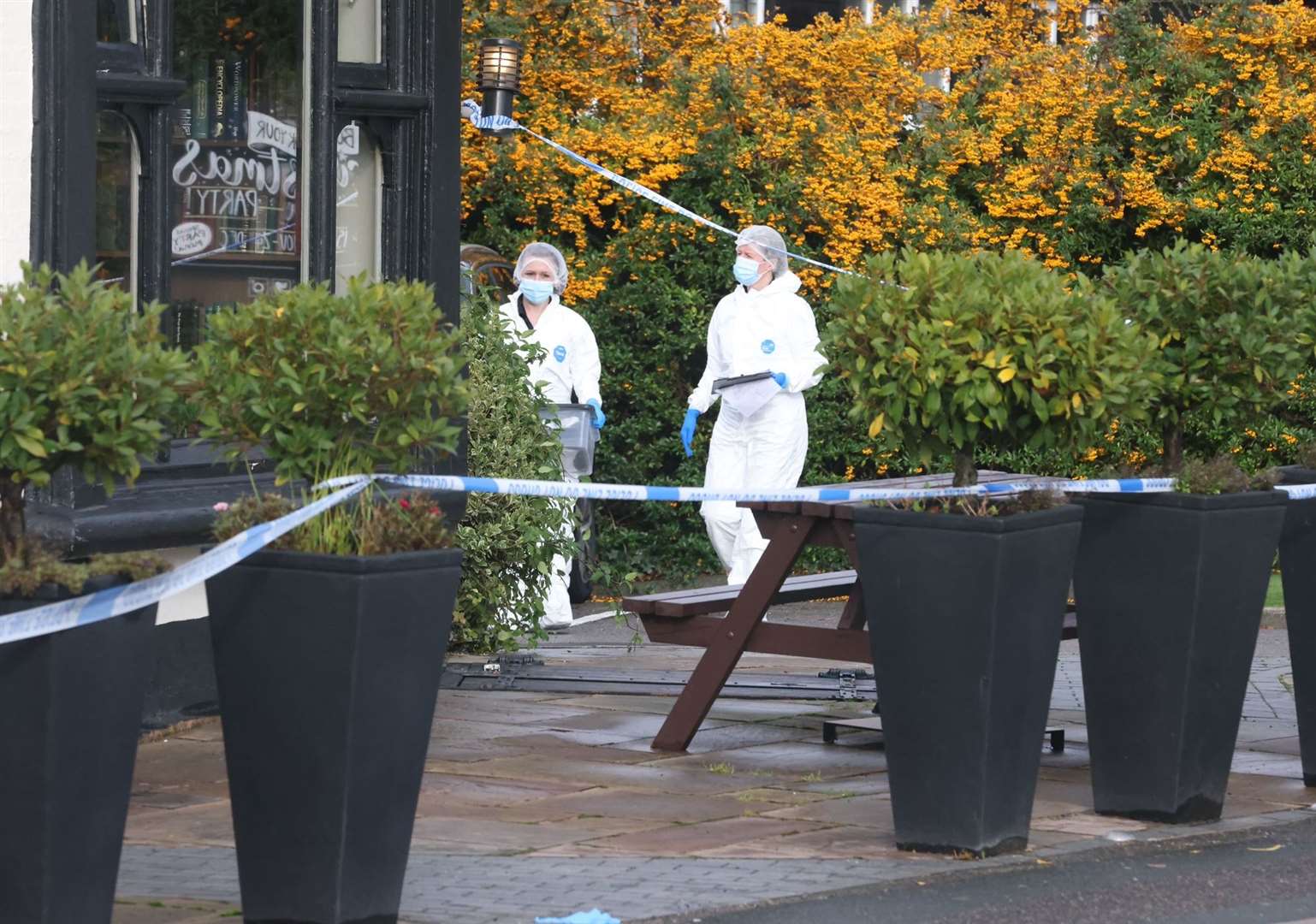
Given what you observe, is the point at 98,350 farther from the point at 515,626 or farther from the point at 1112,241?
the point at 1112,241

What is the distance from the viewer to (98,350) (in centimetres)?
435

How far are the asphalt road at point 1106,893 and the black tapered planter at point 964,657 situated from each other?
21 cm

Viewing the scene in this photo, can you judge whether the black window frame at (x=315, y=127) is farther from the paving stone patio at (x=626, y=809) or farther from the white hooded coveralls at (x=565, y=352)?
the white hooded coveralls at (x=565, y=352)

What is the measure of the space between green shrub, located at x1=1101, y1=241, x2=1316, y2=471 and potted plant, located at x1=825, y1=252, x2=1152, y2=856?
0.52 metres

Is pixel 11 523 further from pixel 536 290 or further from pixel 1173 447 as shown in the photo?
pixel 536 290

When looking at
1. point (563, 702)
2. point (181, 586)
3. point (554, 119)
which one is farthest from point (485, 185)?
point (181, 586)

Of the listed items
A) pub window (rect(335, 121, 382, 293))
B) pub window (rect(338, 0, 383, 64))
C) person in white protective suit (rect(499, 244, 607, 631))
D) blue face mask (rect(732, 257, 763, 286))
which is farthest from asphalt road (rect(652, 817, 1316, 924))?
blue face mask (rect(732, 257, 763, 286))

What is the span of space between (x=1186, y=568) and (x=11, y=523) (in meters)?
3.27

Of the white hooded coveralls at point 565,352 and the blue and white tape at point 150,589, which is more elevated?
the white hooded coveralls at point 565,352

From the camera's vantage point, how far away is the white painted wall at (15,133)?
266 inches

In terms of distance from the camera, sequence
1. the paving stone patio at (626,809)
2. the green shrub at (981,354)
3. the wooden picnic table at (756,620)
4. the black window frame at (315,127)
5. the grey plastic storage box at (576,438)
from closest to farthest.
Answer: the paving stone patio at (626,809)
the green shrub at (981,354)
the black window frame at (315,127)
the wooden picnic table at (756,620)
the grey plastic storage box at (576,438)

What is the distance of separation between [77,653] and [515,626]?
5.41 meters

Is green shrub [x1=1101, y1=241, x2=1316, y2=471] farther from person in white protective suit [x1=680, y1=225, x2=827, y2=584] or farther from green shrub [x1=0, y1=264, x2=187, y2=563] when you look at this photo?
person in white protective suit [x1=680, y1=225, x2=827, y2=584]

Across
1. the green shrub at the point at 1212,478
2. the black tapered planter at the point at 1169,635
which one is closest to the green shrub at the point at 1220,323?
the green shrub at the point at 1212,478
